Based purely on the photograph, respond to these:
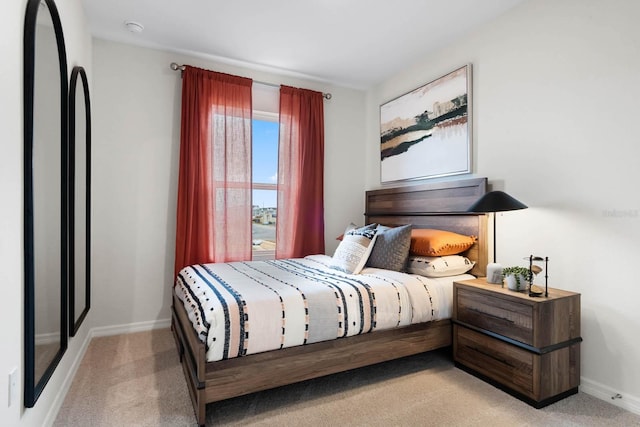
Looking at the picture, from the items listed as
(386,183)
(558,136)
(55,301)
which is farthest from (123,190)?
(558,136)

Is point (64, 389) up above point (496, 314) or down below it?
below

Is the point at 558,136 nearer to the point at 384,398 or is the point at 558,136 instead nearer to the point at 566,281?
the point at 566,281

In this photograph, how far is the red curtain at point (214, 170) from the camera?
3.31 m

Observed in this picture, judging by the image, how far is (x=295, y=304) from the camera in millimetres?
1969

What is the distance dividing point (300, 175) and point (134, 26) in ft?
6.64

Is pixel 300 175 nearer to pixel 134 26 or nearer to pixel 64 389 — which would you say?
pixel 134 26

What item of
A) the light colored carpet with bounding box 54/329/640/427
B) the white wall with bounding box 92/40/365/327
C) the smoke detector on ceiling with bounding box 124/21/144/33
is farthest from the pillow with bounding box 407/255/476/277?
the smoke detector on ceiling with bounding box 124/21/144/33

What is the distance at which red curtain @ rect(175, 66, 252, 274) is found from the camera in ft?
10.9

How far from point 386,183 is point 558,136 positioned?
187cm

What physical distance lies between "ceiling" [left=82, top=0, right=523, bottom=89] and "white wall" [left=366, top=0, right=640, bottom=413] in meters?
0.46

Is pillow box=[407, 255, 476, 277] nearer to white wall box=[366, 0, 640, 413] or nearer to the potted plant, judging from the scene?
white wall box=[366, 0, 640, 413]

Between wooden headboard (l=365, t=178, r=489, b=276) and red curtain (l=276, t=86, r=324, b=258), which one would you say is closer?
wooden headboard (l=365, t=178, r=489, b=276)

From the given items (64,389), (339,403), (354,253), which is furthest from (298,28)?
(64,389)

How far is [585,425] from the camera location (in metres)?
1.80
